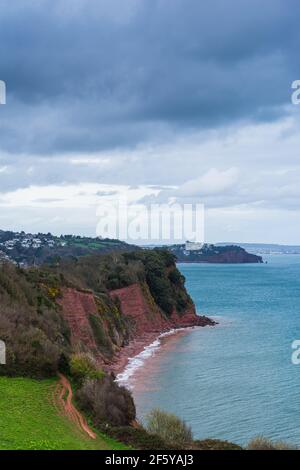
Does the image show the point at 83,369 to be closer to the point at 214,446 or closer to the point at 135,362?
the point at 214,446

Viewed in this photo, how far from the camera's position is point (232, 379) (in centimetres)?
4153

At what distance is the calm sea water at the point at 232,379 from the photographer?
3053 centimetres

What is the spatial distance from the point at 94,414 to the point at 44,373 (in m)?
4.54

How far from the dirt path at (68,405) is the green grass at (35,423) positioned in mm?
316

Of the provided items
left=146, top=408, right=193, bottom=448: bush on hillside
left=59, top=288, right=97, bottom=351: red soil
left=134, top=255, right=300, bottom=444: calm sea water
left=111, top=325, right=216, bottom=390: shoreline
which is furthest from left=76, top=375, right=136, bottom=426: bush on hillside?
left=59, top=288, right=97, bottom=351: red soil

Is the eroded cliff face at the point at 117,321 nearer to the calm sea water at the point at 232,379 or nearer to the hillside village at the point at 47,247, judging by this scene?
the calm sea water at the point at 232,379

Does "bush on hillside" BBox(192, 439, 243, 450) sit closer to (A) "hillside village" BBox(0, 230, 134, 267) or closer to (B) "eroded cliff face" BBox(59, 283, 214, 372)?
(B) "eroded cliff face" BBox(59, 283, 214, 372)

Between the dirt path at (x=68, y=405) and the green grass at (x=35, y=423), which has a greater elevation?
the green grass at (x=35, y=423)

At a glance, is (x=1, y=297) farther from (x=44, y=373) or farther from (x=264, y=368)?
(x=264, y=368)

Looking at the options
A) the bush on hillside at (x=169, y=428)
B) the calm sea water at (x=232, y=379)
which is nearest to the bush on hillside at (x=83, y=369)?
the bush on hillside at (x=169, y=428)

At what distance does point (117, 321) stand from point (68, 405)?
37.4 meters

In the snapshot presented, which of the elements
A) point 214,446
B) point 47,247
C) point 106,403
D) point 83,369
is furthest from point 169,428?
point 47,247
